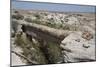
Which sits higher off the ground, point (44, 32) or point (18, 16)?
point (18, 16)

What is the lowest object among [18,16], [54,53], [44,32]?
[54,53]

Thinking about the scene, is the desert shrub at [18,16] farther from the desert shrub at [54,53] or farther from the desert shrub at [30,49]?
the desert shrub at [54,53]

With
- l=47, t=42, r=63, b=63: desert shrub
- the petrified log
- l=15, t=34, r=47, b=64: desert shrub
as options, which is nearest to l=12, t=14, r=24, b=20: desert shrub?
the petrified log

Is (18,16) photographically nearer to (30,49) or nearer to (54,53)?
(30,49)

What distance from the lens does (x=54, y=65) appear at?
2418 millimetres

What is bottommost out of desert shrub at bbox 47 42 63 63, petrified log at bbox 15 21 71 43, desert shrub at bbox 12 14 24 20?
desert shrub at bbox 47 42 63 63

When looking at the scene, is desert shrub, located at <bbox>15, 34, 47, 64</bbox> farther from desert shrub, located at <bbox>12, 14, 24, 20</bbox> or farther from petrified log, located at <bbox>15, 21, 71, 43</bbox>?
desert shrub, located at <bbox>12, 14, 24, 20</bbox>

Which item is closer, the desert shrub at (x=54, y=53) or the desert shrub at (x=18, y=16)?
the desert shrub at (x=18, y=16)

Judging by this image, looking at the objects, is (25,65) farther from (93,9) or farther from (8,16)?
(93,9)

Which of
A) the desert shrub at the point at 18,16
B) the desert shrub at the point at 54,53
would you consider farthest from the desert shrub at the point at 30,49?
the desert shrub at the point at 18,16

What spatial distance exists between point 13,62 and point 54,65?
1.72 feet

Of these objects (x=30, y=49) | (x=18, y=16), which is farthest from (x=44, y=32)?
(x=18, y=16)

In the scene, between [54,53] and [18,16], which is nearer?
[18,16]
